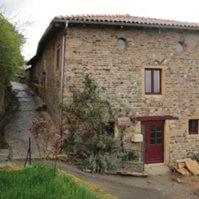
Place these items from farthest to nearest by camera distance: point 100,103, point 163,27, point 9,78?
point 9,78, point 163,27, point 100,103

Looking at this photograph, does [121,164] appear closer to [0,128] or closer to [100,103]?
[100,103]

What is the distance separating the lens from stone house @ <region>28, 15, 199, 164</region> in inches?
683

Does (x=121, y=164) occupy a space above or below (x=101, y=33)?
below

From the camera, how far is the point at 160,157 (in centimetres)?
1930

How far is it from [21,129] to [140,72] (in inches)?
253

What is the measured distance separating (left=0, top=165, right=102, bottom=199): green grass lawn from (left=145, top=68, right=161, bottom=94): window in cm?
931

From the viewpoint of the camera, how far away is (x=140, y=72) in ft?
60.8

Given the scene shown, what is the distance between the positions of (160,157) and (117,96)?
3.71 metres

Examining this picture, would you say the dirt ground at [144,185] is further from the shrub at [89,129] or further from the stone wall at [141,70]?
the stone wall at [141,70]

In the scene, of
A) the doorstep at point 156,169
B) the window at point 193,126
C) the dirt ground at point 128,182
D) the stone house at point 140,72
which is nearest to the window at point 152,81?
the stone house at point 140,72

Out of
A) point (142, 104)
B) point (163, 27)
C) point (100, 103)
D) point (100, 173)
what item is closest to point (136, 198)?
point (100, 173)

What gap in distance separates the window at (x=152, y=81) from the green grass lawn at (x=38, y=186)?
30.5 feet

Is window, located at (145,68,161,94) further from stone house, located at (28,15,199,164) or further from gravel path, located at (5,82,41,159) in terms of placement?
gravel path, located at (5,82,41,159)

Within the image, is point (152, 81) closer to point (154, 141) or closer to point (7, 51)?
point (154, 141)
